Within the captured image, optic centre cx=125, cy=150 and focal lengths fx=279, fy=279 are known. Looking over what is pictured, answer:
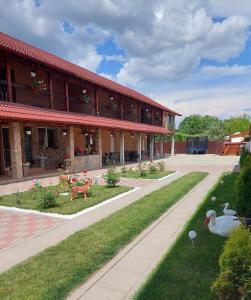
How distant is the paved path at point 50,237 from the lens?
14.4 feet

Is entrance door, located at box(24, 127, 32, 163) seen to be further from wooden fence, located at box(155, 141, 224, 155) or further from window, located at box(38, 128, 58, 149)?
wooden fence, located at box(155, 141, 224, 155)

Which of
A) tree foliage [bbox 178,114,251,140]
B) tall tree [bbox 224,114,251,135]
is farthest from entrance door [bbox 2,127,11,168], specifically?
tall tree [bbox 224,114,251,135]

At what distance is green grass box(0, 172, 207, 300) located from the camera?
3.39m

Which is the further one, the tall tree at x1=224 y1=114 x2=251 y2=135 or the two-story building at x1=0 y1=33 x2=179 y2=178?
the tall tree at x1=224 y1=114 x2=251 y2=135

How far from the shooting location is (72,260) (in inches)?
163

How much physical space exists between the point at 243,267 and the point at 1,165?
13.5m

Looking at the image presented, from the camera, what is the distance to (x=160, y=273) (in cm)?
376

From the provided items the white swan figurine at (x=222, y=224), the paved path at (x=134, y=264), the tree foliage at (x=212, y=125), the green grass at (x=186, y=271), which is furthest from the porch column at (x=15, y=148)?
the tree foliage at (x=212, y=125)

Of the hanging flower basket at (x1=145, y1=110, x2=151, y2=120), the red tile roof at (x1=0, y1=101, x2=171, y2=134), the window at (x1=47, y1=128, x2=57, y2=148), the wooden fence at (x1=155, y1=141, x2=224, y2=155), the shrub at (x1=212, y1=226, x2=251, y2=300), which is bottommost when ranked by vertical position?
the wooden fence at (x1=155, y1=141, x2=224, y2=155)

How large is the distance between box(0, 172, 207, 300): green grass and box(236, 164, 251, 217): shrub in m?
1.91

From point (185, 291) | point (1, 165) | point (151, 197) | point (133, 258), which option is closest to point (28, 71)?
point (1, 165)

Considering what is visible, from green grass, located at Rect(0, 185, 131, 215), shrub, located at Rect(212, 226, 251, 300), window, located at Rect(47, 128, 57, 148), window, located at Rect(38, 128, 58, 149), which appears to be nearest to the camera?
shrub, located at Rect(212, 226, 251, 300)

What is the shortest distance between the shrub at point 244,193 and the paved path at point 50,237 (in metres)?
3.07

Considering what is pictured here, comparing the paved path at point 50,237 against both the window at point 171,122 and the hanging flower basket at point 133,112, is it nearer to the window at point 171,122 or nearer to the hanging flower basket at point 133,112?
the hanging flower basket at point 133,112
